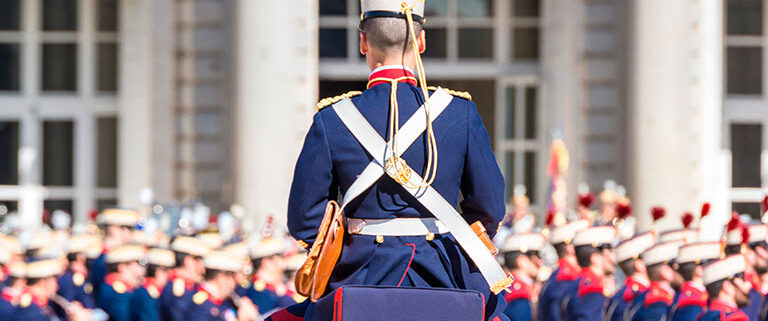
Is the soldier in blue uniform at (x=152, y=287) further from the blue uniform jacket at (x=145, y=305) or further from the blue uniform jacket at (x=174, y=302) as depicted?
the blue uniform jacket at (x=174, y=302)

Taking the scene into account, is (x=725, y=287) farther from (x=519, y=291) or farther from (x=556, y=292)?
(x=519, y=291)

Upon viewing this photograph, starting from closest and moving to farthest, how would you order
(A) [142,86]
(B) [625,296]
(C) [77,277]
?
(B) [625,296], (C) [77,277], (A) [142,86]

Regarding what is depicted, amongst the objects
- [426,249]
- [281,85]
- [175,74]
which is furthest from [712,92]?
[426,249]

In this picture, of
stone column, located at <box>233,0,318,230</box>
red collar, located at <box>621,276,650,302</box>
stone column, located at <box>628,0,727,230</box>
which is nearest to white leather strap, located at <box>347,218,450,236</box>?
red collar, located at <box>621,276,650,302</box>

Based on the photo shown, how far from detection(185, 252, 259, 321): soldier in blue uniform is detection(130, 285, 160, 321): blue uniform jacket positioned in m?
0.27

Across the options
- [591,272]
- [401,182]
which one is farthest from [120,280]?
[401,182]

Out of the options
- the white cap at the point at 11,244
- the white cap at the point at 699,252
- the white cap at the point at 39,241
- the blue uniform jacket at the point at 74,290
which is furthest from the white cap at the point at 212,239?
the white cap at the point at 699,252

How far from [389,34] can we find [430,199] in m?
0.54

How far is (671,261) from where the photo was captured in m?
7.43

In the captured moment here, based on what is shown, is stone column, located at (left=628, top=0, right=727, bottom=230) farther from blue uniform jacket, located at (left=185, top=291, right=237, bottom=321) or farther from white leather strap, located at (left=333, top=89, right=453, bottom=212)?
white leather strap, located at (left=333, top=89, right=453, bottom=212)

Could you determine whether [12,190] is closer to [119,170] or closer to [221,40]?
[119,170]

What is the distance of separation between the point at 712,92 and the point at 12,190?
7.06 m

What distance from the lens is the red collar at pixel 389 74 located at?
165 inches

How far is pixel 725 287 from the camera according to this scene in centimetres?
641
